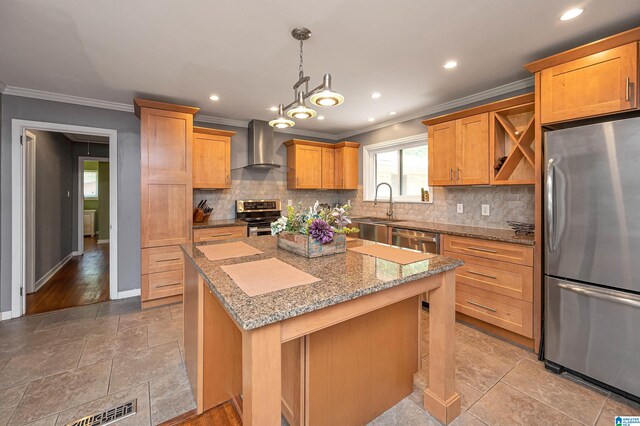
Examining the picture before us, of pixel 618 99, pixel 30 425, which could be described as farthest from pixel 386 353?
pixel 618 99

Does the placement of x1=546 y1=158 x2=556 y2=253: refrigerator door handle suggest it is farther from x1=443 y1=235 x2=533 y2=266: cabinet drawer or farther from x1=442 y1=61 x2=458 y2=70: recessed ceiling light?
x1=442 y1=61 x2=458 y2=70: recessed ceiling light

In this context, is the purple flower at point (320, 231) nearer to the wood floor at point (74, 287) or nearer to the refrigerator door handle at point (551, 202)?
the refrigerator door handle at point (551, 202)

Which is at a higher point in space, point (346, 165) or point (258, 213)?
point (346, 165)

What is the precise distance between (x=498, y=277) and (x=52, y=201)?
21.1 feet

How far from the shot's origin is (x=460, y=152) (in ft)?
10.4

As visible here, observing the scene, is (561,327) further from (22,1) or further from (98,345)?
(22,1)

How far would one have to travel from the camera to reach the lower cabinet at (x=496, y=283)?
7.93 feet

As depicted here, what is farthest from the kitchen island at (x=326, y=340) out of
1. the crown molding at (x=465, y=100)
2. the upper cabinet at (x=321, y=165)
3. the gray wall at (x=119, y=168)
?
the upper cabinet at (x=321, y=165)

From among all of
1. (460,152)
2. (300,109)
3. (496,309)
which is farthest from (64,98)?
(496,309)

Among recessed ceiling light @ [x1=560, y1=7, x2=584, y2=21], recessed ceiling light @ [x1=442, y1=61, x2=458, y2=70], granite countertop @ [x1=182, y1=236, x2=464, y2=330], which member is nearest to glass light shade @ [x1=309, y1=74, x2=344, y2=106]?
granite countertop @ [x1=182, y1=236, x2=464, y2=330]

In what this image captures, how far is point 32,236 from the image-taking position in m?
3.60

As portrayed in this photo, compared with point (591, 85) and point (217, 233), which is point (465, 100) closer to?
point (591, 85)

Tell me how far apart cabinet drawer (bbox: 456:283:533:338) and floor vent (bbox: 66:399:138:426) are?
9.32 feet

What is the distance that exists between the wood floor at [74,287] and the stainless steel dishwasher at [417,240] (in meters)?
3.76
